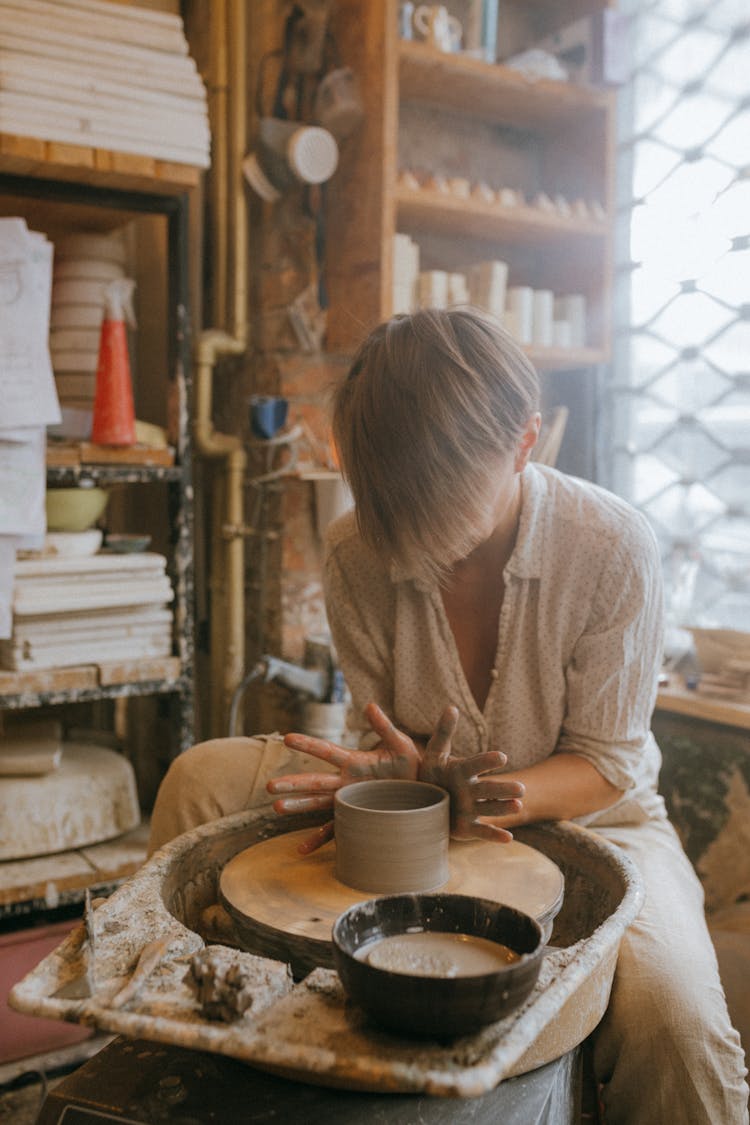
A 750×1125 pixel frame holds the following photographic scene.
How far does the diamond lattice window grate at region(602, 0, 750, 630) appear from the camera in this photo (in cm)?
246

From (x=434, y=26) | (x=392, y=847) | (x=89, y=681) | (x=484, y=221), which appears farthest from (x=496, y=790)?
(x=434, y=26)

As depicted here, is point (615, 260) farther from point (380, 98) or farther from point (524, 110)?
point (380, 98)

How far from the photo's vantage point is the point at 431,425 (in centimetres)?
125

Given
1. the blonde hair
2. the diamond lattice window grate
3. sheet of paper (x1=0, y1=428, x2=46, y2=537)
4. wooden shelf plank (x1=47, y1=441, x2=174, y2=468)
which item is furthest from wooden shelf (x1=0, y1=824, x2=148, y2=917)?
the diamond lattice window grate

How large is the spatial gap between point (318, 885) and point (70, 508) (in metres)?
1.28

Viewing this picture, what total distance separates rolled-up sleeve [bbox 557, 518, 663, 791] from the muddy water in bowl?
39cm

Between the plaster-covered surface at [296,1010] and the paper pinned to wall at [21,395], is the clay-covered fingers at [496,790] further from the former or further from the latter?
the paper pinned to wall at [21,395]

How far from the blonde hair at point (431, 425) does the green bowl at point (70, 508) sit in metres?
1.05

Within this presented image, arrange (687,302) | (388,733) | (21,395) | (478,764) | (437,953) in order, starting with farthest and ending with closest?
(687,302) < (21,395) < (388,733) < (478,764) < (437,953)

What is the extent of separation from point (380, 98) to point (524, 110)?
640mm

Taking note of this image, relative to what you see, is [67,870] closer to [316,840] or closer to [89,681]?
[89,681]

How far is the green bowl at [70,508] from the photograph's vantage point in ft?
7.18

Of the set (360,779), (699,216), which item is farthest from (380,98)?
(360,779)

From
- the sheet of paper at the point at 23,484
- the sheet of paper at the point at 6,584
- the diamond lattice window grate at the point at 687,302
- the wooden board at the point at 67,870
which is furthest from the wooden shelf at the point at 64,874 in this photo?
the diamond lattice window grate at the point at 687,302
